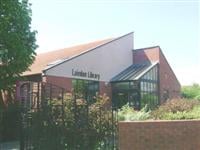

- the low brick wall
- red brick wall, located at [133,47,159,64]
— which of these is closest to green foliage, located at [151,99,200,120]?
the low brick wall

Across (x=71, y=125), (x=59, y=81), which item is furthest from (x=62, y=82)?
Result: (x=71, y=125)

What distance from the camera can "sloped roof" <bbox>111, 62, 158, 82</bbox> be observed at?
38.7m

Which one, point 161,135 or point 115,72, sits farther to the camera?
point 115,72

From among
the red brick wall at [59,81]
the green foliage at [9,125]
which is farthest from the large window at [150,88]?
the green foliage at [9,125]

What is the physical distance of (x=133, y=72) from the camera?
40.3m

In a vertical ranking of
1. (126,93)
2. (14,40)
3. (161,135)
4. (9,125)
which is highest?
(14,40)

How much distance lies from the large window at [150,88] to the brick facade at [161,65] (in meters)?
1.02

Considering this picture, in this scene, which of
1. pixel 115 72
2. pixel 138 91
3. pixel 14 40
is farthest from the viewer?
pixel 115 72

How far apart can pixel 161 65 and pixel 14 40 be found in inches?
897

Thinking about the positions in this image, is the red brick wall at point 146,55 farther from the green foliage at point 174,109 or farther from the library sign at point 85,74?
the green foliage at point 174,109

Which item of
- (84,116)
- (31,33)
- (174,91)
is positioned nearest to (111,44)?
(174,91)

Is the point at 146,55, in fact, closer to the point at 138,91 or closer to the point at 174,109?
the point at 138,91

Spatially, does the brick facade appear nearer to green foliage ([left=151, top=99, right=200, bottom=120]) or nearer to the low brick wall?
green foliage ([left=151, top=99, right=200, bottom=120])

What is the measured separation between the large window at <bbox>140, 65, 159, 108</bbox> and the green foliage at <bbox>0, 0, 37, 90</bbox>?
16228 millimetres
